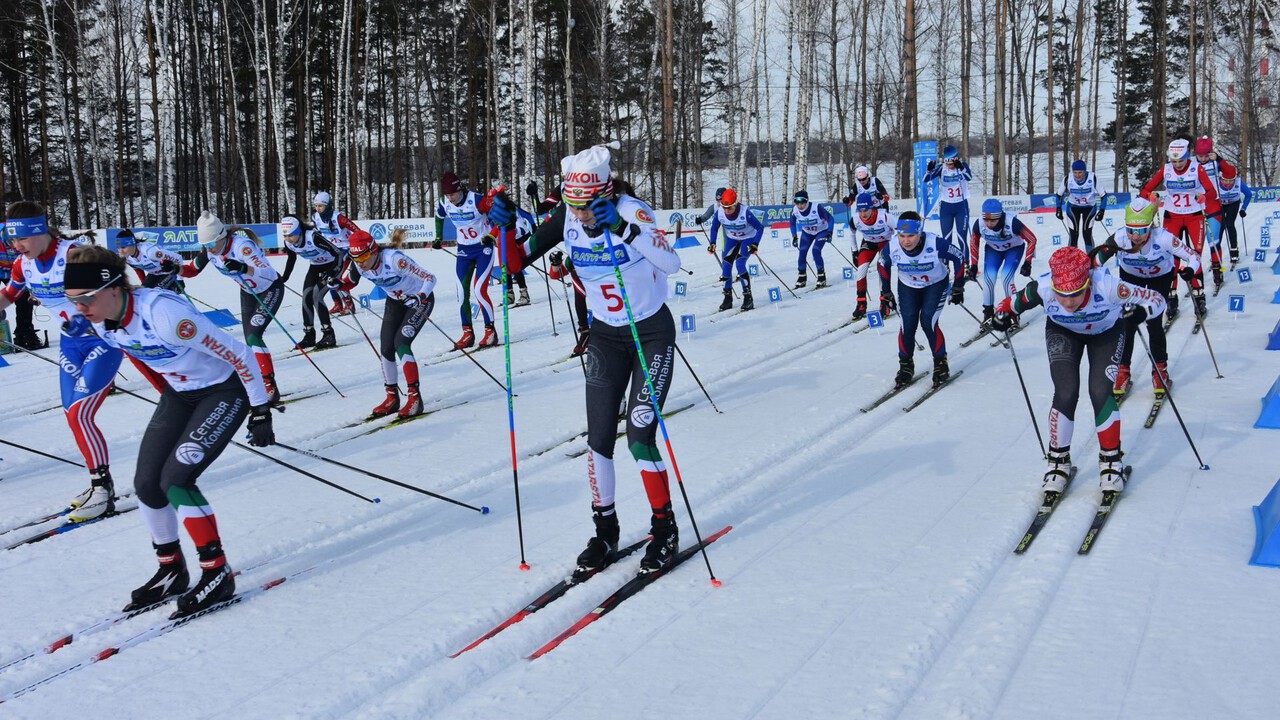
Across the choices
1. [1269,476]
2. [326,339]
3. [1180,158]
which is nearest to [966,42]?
[1180,158]

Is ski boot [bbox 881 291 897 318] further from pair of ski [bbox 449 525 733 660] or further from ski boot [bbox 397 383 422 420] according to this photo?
pair of ski [bbox 449 525 733 660]

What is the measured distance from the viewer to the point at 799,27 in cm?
3197

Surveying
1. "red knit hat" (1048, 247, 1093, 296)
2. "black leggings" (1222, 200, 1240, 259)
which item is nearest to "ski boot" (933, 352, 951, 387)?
"red knit hat" (1048, 247, 1093, 296)

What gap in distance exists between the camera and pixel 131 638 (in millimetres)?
4332

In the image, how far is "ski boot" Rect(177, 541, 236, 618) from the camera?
14.9 feet

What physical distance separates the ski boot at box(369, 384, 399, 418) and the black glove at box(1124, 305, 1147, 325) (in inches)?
235

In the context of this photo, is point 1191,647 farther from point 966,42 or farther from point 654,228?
point 966,42

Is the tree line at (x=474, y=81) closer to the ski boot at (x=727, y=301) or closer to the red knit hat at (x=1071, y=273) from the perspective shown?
the ski boot at (x=727, y=301)

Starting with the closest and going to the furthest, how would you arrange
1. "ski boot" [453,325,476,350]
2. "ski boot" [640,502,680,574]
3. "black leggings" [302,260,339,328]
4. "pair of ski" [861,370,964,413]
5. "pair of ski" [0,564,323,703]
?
"pair of ski" [0,564,323,703] < "ski boot" [640,502,680,574] < "pair of ski" [861,370,964,413] < "black leggings" [302,260,339,328] < "ski boot" [453,325,476,350]

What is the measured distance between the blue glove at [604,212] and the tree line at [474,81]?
67.9ft

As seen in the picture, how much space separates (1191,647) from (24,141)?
4071 centimetres

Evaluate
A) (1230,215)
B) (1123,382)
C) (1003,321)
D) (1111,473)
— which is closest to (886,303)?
(1123,382)

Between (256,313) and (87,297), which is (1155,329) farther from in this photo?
(256,313)

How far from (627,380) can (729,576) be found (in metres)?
1.12
